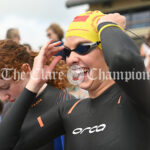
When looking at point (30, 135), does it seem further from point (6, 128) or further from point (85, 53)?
point (85, 53)

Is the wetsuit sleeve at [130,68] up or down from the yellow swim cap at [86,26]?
down

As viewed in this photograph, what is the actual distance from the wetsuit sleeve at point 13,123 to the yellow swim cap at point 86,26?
654 millimetres

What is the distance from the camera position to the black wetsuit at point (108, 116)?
1269mm

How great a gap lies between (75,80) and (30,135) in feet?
2.03

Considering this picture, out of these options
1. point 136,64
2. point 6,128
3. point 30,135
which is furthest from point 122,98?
point 6,128

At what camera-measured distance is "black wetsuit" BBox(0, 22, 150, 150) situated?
1.27 m

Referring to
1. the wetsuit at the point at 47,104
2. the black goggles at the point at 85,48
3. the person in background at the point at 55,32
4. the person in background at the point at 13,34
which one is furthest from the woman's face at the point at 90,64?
the person in background at the point at 13,34

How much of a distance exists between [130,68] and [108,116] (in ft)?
1.54

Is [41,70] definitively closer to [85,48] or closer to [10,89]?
[85,48]

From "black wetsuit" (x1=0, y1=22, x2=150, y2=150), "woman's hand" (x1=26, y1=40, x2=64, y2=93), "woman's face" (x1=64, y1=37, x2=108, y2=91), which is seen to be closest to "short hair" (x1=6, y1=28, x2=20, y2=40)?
"woman's hand" (x1=26, y1=40, x2=64, y2=93)

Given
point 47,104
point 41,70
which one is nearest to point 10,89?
point 47,104

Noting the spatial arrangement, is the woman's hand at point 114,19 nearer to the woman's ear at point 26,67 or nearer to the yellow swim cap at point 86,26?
the yellow swim cap at point 86,26

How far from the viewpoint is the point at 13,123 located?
186 centimetres

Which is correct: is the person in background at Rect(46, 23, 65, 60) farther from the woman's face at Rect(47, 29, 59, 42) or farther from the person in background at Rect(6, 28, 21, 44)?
the person in background at Rect(6, 28, 21, 44)
